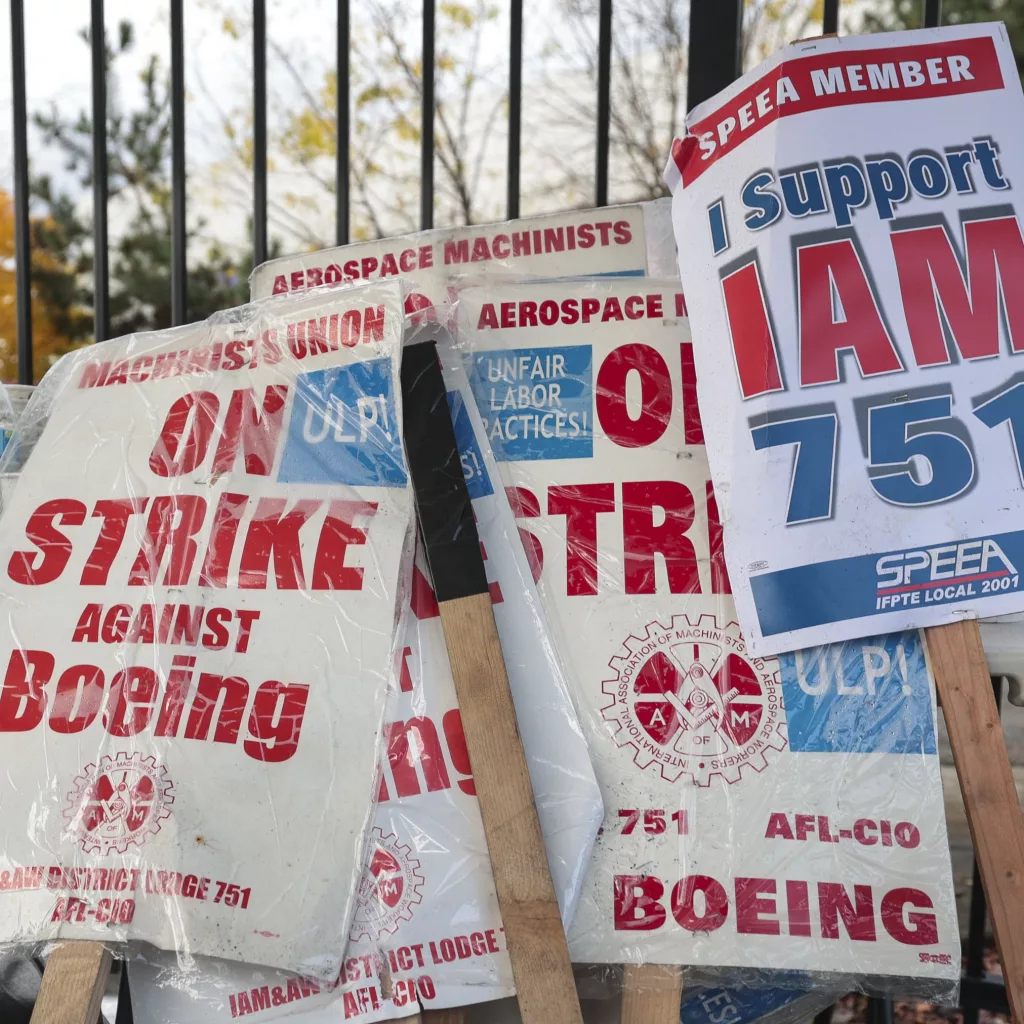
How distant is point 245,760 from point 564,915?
420mm

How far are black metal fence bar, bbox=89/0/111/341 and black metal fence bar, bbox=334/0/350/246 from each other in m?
0.49

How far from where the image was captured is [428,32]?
6.00 ft

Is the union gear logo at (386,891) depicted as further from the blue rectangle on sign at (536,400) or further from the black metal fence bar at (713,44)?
the black metal fence bar at (713,44)

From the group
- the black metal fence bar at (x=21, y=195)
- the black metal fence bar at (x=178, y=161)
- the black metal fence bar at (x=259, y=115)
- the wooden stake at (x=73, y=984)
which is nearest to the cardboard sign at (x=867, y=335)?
the wooden stake at (x=73, y=984)

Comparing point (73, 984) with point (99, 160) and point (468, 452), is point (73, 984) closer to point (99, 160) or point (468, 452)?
point (468, 452)

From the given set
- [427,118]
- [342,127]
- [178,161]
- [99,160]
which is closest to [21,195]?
[99,160]

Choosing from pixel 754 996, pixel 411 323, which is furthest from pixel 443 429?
pixel 754 996

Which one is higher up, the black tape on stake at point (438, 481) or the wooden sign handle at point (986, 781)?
the black tape on stake at point (438, 481)

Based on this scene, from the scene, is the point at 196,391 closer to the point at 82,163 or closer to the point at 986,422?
the point at 986,422

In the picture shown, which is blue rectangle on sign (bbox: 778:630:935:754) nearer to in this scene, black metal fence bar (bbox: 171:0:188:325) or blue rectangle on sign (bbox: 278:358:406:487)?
blue rectangle on sign (bbox: 278:358:406:487)

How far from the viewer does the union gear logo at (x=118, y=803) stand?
115 centimetres

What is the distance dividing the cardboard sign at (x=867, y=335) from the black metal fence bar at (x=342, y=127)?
0.92 meters

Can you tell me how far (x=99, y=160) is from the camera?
1.95 meters

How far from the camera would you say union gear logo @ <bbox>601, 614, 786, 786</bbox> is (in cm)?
113
